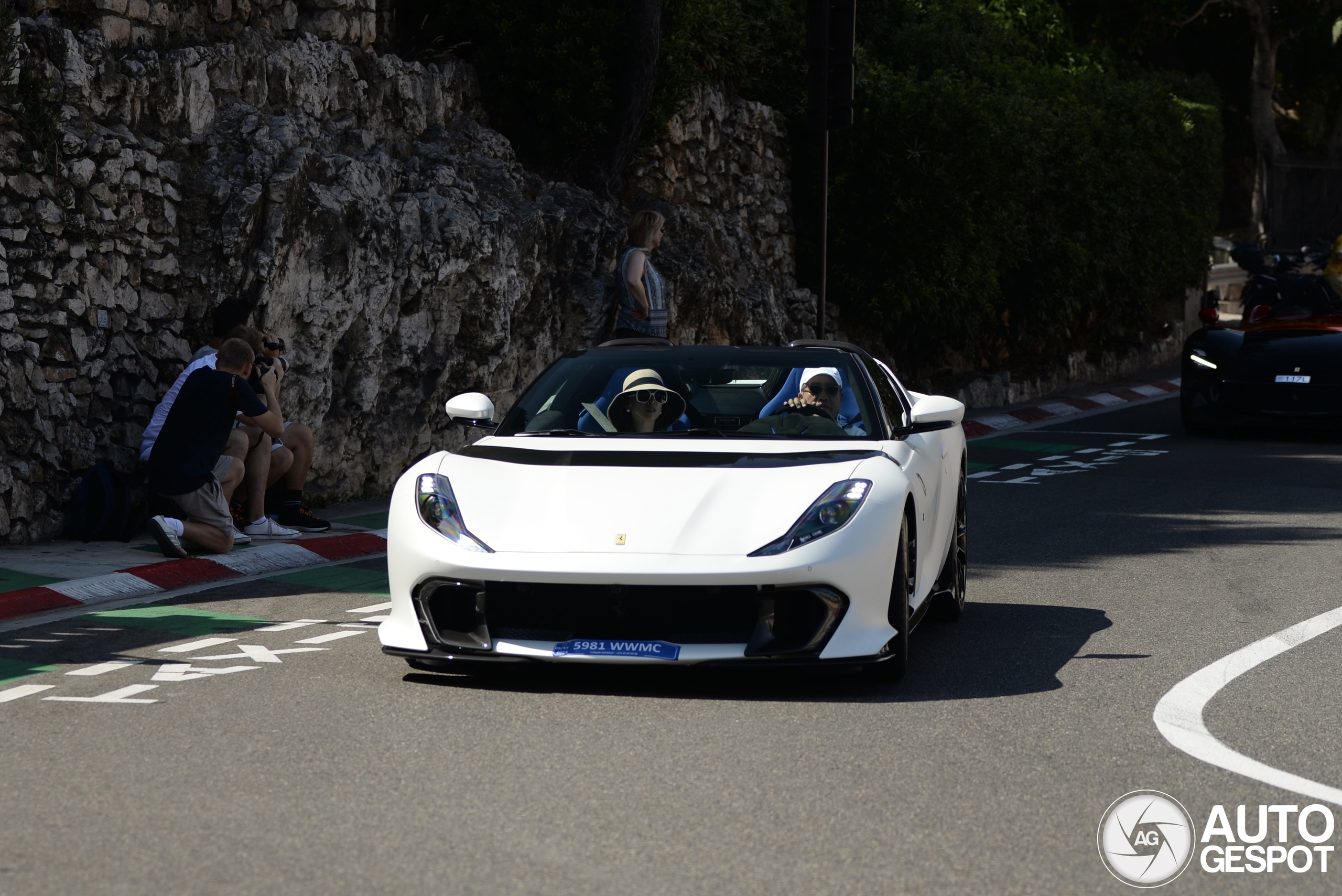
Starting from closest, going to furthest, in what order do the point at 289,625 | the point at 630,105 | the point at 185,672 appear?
the point at 185,672 < the point at 289,625 < the point at 630,105

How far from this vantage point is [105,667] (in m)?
6.65

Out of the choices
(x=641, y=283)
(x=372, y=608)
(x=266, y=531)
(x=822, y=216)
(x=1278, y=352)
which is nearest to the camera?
(x=372, y=608)

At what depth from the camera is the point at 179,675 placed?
6508 mm

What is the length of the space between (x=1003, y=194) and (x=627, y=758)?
53.0ft

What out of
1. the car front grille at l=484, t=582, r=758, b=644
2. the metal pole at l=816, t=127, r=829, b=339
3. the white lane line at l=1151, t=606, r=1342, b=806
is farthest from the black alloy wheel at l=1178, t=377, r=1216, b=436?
the car front grille at l=484, t=582, r=758, b=644

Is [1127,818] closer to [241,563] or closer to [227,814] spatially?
[227,814]

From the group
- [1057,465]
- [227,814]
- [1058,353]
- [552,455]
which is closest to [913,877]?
[227,814]

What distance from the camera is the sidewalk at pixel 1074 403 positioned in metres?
18.9

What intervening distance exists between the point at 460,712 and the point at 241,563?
13.0 ft

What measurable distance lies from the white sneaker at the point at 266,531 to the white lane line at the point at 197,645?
2.82 m

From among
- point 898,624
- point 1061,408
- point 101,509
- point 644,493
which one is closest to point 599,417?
point 644,493

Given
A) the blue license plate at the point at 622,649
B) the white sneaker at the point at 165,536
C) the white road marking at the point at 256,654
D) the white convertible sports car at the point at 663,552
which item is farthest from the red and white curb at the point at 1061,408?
the blue license plate at the point at 622,649

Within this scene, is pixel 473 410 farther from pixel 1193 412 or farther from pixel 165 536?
pixel 1193 412

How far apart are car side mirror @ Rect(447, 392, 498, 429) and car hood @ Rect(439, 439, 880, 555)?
1.29ft
